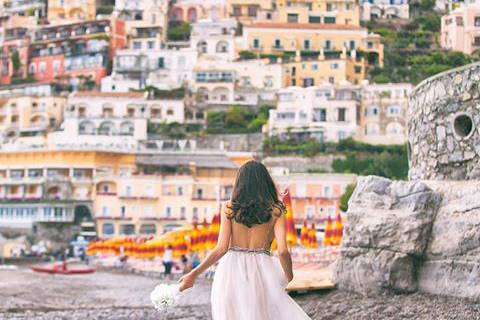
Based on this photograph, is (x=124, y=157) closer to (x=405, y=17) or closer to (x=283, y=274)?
(x=405, y=17)

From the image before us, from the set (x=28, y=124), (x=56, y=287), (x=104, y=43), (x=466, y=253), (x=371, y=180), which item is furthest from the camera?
(x=104, y=43)

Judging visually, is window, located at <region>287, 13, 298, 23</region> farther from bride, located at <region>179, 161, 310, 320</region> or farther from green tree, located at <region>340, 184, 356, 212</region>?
bride, located at <region>179, 161, 310, 320</region>

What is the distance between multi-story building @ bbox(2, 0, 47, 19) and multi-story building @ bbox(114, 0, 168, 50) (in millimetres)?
11371

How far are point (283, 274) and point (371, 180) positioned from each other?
9750 millimetres

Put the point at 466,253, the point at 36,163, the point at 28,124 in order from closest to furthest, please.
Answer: the point at 466,253, the point at 36,163, the point at 28,124

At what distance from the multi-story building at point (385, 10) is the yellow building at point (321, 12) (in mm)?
2270

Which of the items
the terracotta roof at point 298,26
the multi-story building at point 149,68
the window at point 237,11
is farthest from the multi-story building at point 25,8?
the terracotta roof at point 298,26

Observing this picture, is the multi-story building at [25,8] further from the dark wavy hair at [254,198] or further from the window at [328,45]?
the dark wavy hair at [254,198]

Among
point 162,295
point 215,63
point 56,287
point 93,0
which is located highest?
point 93,0

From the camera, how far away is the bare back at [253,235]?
9.46 meters

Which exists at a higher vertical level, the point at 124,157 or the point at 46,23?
the point at 46,23

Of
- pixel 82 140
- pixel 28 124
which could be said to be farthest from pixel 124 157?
pixel 28 124

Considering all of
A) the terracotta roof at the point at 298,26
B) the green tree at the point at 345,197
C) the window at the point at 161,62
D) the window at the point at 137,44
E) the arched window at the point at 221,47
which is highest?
the terracotta roof at the point at 298,26

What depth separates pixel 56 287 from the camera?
38469 mm
